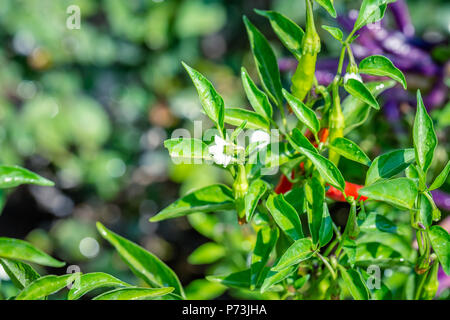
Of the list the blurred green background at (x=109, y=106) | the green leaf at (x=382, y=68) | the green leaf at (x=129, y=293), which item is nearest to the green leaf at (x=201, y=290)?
the green leaf at (x=129, y=293)

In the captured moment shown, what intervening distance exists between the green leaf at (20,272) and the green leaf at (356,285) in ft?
0.90

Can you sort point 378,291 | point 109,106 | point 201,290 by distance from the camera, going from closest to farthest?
point 378,291
point 201,290
point 109,106

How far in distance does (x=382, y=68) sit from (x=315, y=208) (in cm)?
13

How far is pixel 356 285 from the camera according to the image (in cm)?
44

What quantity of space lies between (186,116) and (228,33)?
287mm

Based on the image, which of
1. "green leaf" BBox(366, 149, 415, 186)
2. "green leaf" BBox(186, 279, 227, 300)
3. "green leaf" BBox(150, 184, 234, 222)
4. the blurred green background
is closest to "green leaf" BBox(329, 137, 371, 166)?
"green leaf" BBox(366, 149, 415, 186)

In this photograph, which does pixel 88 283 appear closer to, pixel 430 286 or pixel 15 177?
pixel 15 177

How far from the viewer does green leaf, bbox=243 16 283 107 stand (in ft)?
1.66

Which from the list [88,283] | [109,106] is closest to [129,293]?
[88,283]

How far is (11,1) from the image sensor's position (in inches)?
50.8

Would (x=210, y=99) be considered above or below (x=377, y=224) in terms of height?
above

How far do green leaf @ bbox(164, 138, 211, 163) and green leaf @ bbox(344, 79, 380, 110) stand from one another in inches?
5.2

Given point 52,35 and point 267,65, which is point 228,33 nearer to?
point 52,35
